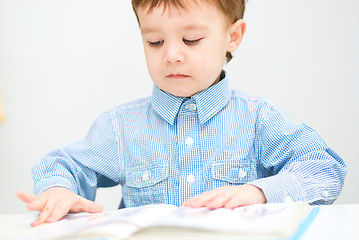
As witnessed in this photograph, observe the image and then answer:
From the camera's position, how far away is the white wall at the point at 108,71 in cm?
166

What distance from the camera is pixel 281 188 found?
3.08 ft

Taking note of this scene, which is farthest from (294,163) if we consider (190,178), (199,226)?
(199,226)

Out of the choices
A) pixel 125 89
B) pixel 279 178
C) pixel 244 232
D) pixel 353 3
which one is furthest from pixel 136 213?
pixel 353 3

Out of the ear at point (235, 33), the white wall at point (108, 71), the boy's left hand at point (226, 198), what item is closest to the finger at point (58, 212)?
the boy's left hand at point (226, 198)

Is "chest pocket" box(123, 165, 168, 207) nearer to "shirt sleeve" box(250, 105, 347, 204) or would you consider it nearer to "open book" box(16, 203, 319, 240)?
"shirt sleeve" box(250, 105, 347, 204)

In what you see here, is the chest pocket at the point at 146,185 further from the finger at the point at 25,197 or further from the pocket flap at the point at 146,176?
the finger at the point at 25,197

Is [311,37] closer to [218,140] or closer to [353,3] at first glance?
[353,3]

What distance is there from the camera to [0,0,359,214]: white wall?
5.44ft

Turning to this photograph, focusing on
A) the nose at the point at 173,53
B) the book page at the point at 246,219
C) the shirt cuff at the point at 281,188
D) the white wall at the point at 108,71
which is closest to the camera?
the book page at the point at 246,219

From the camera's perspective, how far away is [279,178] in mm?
951

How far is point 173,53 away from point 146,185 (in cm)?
33

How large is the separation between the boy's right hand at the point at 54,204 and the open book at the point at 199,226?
0.35 feet

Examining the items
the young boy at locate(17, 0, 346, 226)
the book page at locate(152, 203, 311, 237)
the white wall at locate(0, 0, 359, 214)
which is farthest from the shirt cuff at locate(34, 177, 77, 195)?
the white wall at locate(0, 0, 359, 214)

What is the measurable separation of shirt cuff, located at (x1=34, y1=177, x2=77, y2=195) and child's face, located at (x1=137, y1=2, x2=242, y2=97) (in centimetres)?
32
